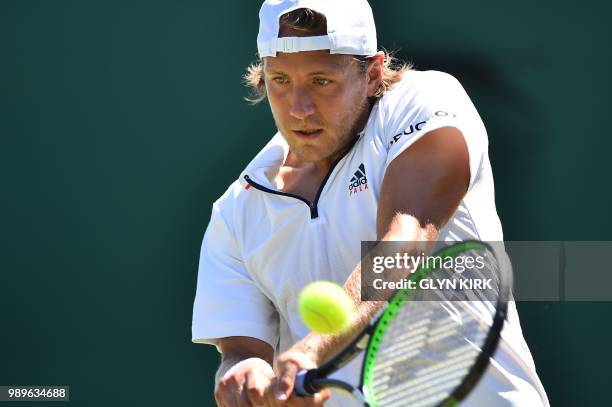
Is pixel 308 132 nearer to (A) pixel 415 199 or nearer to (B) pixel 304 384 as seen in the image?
(A) pixel 415 199

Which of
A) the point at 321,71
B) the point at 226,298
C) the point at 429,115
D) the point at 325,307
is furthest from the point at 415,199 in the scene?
the point at 226,298

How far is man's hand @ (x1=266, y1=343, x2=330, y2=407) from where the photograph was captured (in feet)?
8.26

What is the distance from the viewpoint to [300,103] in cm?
303

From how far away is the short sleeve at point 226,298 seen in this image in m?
3.19

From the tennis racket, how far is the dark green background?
5.43 feet

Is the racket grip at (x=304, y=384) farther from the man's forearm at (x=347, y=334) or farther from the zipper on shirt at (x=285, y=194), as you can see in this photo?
the zipper on shirt at (x=285, y=194)

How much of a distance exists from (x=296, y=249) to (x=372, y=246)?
0.27m

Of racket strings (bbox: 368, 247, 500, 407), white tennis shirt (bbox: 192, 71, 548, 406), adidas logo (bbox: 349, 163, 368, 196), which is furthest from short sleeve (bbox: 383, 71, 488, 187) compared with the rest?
racket strings (bbox: 368, 247, 500, 407)

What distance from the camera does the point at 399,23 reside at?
170 inches

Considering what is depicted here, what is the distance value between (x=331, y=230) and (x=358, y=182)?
0.49 feet

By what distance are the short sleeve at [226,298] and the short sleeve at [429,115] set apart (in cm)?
57

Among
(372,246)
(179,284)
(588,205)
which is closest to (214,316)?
(372,246)

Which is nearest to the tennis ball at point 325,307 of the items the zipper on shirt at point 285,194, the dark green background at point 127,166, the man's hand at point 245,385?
the man's hand at point 245,385

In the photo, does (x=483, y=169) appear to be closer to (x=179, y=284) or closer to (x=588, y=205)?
(x=588, y=205)
